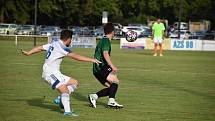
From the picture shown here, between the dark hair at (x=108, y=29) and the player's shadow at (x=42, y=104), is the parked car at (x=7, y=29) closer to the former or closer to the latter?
the player's shadow at (x=42, y=104)

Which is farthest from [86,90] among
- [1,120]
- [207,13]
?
[207,13]

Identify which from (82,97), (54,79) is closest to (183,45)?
(82,97)

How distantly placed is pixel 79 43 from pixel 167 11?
51.9 metres

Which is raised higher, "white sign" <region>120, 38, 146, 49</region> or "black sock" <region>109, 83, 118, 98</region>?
"black sock" <region>109, 83, 118, 98</region>

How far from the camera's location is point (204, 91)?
15633mm

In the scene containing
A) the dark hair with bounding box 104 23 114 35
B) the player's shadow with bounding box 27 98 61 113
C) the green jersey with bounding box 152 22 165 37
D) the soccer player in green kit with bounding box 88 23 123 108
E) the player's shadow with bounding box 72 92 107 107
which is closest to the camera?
the player's shadow with bounding box 27 98 61 113

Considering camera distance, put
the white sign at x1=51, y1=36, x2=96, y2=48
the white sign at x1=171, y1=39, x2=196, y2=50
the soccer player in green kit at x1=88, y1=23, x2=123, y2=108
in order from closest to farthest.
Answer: the soccer player in green kit at x1=88, y1=23, x2=123, y2=108 < the white sign at x1=51, y1=36, x2=96, y2=48 < the white sign at x1=171, y1=39, x2=196, y2=50

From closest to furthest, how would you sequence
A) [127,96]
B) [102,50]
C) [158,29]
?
[102,50]
[127,96]
[158,29]

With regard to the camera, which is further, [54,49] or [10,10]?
[10,10]

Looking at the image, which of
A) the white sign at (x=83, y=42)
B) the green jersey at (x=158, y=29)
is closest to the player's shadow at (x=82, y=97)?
the green jersey at (x=158, y=29)

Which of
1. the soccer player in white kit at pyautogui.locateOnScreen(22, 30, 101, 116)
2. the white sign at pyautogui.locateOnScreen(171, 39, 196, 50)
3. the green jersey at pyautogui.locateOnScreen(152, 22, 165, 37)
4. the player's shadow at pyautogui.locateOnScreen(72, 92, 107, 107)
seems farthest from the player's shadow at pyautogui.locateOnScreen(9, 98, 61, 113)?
the white sign at pyautogui.locateOnScreen(171, 39, 196, 50)

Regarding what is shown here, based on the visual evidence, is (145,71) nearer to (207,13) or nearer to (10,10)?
(10,10)

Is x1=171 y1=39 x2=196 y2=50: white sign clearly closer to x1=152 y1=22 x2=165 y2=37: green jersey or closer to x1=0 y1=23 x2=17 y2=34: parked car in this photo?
x1=152 y1=22 x2=165 y2=37: green jersey

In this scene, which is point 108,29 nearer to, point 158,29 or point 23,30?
point 158,29
